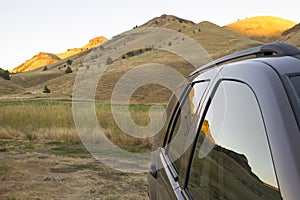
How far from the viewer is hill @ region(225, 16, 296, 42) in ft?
466

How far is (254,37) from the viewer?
138 meters

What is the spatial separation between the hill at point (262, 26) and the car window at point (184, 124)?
13720cm

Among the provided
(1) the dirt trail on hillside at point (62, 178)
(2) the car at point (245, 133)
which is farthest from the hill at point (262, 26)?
(2) the car at point (245, 133)

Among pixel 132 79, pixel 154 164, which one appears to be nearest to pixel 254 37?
pixel 132 79

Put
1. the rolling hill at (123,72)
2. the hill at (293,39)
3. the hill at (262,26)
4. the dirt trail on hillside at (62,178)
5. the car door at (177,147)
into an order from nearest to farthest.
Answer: the car door at (177,147)
the dirt trail on hillside at (62,178)
the rolling hill at (123,72)
the hill at (293,39)
the hill at (262,26)

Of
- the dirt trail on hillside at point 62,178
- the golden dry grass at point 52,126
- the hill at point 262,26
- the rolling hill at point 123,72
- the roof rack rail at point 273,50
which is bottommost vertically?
the dirt trail on hillside at point 62,178

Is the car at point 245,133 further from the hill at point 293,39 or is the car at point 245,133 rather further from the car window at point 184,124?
the hill at point 293,39

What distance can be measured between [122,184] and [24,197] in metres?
1.69

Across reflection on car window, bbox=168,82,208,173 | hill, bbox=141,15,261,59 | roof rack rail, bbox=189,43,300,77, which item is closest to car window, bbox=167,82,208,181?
reflection on car window, bbox=168,82,208,173

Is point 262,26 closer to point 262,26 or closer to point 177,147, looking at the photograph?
point 262,26

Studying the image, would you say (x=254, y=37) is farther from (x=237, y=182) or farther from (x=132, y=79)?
(x=237, y=182)

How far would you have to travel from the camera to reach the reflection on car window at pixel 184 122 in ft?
7.60

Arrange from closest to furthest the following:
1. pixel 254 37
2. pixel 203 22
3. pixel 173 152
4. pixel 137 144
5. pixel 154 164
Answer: pixel 173 152 < pixel 154 164 < pixel 137 144 < pixel 203 22 < pixel 254 37

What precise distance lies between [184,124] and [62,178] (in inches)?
203
